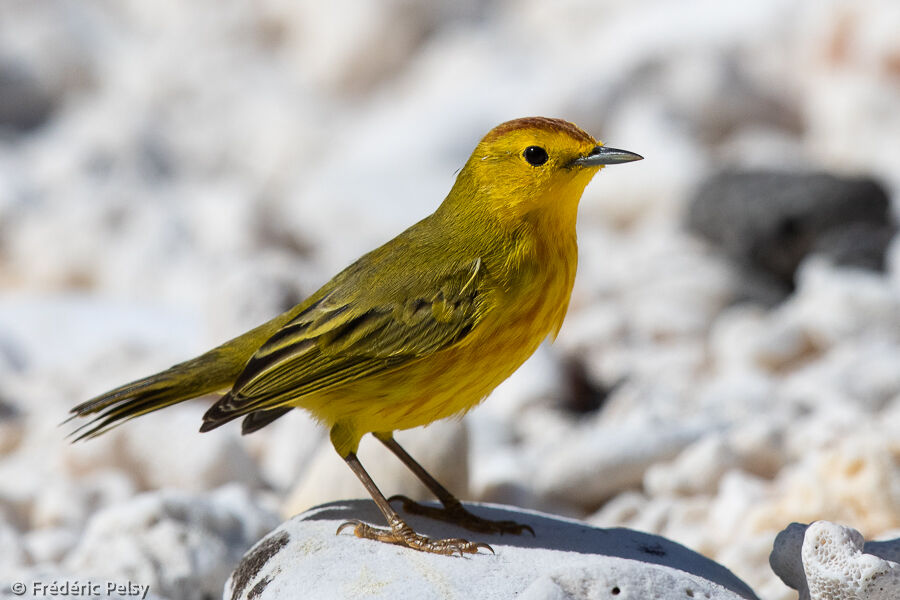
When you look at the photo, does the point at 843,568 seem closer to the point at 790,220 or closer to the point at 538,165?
the point at 538,165

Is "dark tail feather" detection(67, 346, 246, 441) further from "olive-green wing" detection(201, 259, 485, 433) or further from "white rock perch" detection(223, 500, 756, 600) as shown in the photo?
"white rock perch" detection(223, 500, 756, 600)

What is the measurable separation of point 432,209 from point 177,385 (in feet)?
16.0

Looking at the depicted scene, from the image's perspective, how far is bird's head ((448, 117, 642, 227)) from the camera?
11.9 ft

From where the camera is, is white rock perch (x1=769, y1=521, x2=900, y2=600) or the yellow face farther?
the yellow face

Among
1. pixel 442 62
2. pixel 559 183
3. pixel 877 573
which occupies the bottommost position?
pixel 877 573

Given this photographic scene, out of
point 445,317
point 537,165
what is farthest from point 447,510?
point 537,165

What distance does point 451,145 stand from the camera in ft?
30.8

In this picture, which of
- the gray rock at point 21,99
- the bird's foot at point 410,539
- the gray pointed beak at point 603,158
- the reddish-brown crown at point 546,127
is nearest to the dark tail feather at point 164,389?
the bird's foot at point 410,539

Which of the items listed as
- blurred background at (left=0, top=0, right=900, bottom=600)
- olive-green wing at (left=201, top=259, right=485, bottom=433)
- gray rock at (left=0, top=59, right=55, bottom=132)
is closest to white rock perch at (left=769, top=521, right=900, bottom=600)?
blurred background at (left=0, top=0, right=900, bottom=600)

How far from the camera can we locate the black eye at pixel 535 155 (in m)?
3.65

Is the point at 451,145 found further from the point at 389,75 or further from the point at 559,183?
the point at 559,183

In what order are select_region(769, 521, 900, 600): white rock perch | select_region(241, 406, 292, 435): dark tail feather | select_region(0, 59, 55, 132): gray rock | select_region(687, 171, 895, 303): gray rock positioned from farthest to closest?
select_region(0, 59, 55, 132): gray rock
select_region(687, 171, 895, 303): gray rock
select_region(241, 406, 292, 435): dark tail feather
select_region(769, 521, 900, 600): white rock perch

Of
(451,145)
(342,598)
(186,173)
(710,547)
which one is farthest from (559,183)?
(186,173)

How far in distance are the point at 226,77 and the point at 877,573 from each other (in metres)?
8.64
